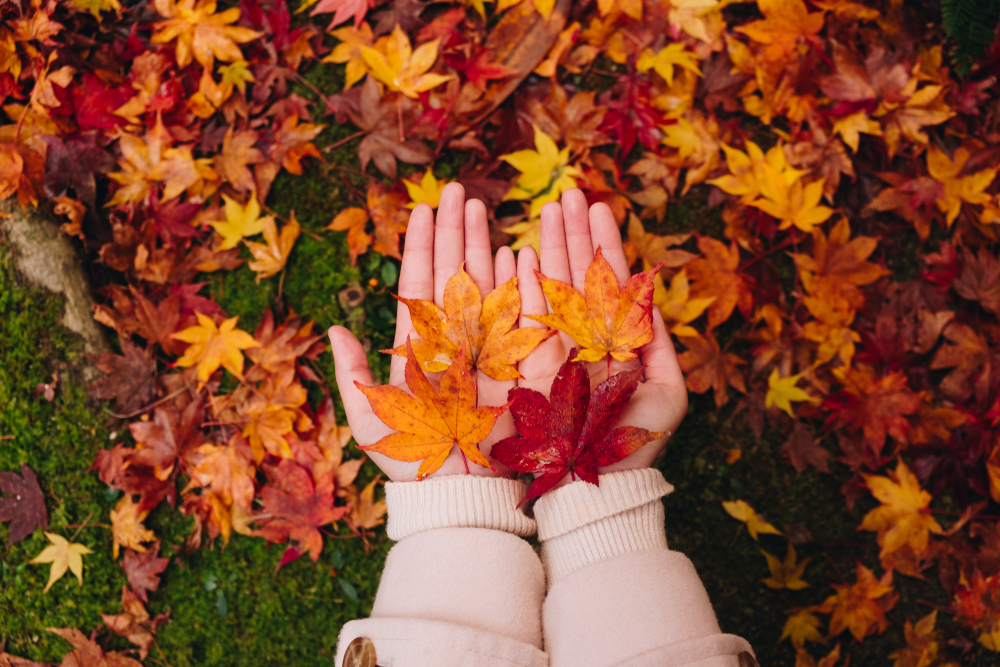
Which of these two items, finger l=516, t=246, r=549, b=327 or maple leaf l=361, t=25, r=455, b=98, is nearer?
finger l=516, t=246, r=549, b=327

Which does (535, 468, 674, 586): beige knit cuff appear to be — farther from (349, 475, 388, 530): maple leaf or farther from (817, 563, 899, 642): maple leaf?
(817, 563, 899, 642): maple leaf

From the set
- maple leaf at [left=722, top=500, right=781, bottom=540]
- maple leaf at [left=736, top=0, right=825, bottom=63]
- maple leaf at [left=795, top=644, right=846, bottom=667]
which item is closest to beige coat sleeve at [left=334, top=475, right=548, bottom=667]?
maple leaf at [left=722, top=500, right=781, bottom=540]

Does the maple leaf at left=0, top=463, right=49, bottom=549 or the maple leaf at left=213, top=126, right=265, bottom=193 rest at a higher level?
the maple leaf at left=213, top=126, right=265, bottom=193

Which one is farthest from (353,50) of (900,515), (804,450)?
(900,515)

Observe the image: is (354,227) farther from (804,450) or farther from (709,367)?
(804,450)

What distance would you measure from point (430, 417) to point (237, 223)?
1.09m

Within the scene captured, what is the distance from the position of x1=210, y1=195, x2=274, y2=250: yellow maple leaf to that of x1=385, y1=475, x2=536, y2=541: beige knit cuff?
106 centimetres

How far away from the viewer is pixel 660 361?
55.5 inches

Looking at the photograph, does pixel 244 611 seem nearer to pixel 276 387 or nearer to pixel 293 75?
pixel 276 387

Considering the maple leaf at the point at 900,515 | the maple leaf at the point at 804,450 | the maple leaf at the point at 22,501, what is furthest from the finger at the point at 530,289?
the maple leaf at the point at 22,501

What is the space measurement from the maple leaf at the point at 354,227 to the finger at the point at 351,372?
573mm

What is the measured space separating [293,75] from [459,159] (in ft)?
2.11

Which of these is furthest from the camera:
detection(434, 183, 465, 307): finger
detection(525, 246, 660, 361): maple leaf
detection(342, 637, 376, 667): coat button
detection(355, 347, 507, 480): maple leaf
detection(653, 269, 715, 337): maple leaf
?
detection(653, 269, 715, 337): maple leaf

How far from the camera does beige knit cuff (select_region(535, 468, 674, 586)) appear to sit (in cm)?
122
